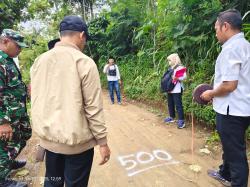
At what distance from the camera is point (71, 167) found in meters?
2.48

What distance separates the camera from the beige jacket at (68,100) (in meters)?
2.27

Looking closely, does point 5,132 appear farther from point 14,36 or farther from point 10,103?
point 14,36

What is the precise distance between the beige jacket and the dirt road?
1718 millimetres

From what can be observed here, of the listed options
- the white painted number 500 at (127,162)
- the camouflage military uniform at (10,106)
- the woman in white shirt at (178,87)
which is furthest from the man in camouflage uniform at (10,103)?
the woman in white shirt at (178,87)

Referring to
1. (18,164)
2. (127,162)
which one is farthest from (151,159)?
(18,164)

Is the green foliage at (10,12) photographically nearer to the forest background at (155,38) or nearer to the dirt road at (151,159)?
the forest background at (155,38)

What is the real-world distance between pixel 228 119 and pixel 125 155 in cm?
225

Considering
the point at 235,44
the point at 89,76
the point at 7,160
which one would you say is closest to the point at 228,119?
the point at 235,44

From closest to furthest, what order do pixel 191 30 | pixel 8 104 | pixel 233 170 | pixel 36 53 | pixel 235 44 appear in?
pixel 235 44 < pixel 233 170 < pixel 8 104 < pixel 191 30 < pixel 36 53

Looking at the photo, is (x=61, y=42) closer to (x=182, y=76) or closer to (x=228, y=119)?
(x=228, y=119)

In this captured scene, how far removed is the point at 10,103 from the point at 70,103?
153 cm

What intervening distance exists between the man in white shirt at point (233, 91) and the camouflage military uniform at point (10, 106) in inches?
90.1

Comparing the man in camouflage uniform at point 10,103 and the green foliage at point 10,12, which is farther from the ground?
the green foliage at point 10,12

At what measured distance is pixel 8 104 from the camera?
344cm
